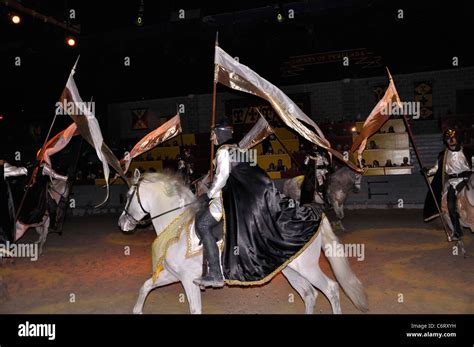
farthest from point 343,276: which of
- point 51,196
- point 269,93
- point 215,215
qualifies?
point 51,196

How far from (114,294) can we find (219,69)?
386 cm

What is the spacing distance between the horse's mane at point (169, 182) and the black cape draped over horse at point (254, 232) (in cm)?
75

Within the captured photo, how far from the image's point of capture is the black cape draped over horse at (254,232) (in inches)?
191

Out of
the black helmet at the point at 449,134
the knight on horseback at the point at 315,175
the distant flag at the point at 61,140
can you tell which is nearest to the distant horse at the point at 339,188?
the knight on horseback at the point at 315,175

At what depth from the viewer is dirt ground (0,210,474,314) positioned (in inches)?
228

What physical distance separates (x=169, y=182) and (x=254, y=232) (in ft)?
4.53

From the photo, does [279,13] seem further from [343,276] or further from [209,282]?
[209,282]

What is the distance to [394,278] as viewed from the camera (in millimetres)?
6793

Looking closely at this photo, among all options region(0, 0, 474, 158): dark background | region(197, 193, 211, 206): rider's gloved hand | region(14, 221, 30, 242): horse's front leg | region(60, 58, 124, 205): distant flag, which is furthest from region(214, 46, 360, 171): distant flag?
region(0, 0, 474, 158): dark background

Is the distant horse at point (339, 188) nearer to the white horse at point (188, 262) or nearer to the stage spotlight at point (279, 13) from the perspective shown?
the white horse at point (188, 262)

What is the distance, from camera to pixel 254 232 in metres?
4.88

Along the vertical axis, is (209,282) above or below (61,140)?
below

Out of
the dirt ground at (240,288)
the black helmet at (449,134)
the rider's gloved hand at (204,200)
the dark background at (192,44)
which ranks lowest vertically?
the dirt ground at (240,288)

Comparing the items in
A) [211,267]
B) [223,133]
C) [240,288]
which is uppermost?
[223,133]
